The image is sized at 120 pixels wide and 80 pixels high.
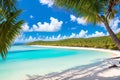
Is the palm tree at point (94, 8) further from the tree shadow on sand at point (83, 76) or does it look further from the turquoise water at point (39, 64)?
the turquoise water at point (39, 64)

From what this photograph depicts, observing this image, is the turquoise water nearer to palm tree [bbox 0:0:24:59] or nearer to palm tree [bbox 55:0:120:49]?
palm tree [bbox 55:0:120:49]

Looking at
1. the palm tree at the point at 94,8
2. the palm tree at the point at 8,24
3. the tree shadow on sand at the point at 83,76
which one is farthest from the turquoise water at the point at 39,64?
the palm tree at the point at 8,24

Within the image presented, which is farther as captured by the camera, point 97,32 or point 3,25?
point 97,32

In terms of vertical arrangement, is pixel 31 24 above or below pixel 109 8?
above

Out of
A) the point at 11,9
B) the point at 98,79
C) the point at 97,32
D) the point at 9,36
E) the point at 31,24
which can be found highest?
the point at 31,24

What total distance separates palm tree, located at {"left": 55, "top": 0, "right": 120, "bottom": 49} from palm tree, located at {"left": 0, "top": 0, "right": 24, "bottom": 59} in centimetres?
182

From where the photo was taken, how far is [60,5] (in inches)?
253

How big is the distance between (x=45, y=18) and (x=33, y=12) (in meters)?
5.24

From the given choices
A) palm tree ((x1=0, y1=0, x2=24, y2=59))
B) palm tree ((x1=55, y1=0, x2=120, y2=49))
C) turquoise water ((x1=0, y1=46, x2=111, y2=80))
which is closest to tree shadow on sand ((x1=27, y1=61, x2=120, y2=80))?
turquoise water ((x1=0, y1=46, x2=111, y2=80))

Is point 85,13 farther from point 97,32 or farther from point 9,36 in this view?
point 97,32

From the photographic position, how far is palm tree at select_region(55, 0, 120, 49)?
5.84 metres

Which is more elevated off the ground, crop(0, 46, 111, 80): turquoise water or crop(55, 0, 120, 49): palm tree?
crop(55, 0, 120, 49): palm tree

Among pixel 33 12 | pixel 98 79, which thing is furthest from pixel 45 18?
pixel 98 79

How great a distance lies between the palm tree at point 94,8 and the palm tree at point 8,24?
1821 mm
